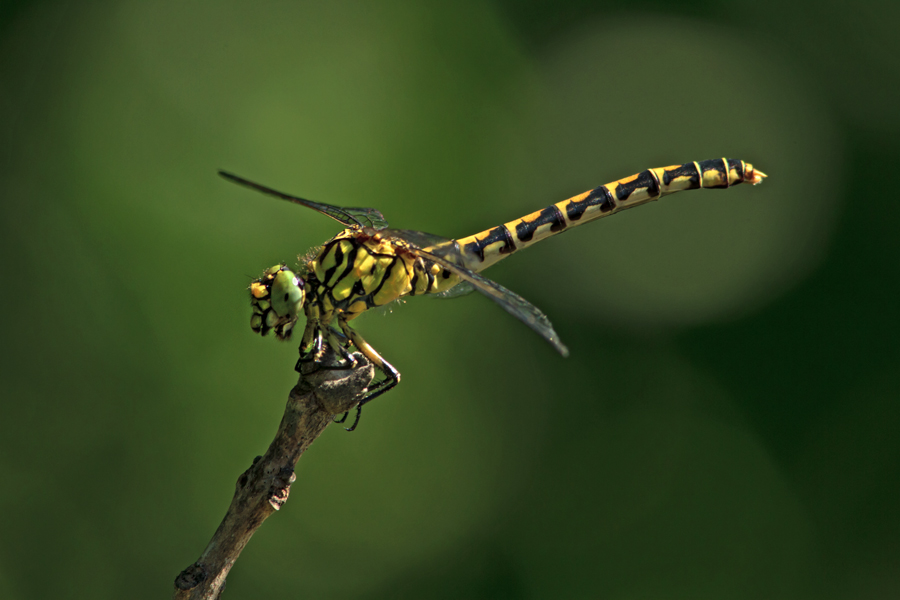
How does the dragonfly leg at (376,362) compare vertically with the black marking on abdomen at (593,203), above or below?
below

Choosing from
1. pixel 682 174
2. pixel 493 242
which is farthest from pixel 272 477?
pixel 682 174

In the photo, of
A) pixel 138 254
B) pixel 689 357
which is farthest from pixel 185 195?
pixel 689 357

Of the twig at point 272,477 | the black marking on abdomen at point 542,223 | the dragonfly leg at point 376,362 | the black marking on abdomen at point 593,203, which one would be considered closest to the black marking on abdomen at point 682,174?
the black marking on abdomen at point 593,203

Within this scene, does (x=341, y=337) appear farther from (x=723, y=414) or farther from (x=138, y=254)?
(x=723, y=414)

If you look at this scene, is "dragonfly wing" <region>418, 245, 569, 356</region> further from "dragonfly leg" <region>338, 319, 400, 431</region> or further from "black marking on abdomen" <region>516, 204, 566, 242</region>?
"black marking on abdomen" <region>516, 204, 566, 242</region>

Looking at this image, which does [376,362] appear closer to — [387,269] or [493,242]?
[387,269]

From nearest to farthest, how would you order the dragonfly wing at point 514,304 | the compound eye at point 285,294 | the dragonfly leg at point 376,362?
the dragonfly wing at point 514,304, the compound eye at point 285,294, the dragonfly leg at point 376,362

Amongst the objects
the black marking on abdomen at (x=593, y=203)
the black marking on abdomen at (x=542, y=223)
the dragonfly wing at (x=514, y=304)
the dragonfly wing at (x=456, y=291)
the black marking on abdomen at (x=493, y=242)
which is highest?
the black marking on abdomen at (x=593, y=203)

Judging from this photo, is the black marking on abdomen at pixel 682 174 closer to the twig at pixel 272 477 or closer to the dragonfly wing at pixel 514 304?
the dragonfly wing at pixel 514 304
